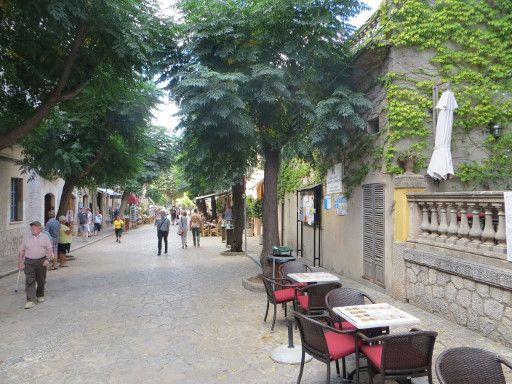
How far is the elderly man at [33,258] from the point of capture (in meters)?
8.32

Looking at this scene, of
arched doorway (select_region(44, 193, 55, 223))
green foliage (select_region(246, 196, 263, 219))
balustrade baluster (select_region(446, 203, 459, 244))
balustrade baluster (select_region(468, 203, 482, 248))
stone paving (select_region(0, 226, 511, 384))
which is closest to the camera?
stone paving (select_region(0, 226, 511, 384))

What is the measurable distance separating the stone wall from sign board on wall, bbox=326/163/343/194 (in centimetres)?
365

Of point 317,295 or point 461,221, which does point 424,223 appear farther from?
point 317,295

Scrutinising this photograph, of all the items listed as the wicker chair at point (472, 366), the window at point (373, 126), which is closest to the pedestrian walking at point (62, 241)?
the window at point (373, 126)

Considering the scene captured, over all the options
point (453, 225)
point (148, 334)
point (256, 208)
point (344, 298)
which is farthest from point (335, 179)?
point (256, 208)

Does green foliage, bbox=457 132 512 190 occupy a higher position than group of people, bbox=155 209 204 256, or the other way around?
green foliage, bbox=457 132 512 190

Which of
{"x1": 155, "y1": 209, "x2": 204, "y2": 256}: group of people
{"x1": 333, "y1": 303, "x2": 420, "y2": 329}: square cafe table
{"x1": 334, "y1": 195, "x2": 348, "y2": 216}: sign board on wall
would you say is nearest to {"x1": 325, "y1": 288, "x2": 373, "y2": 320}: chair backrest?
{"x1": 333, "y1": 303, "x2": 420, "y2": 329}: square cafe table

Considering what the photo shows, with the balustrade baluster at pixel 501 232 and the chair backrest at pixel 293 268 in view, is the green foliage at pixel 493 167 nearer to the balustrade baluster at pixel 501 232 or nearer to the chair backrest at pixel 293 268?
the balustrade baluster at pixel 501 232

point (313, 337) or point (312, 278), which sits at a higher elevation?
point (312, 278)

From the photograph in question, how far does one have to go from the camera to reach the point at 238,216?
16469 millimetres

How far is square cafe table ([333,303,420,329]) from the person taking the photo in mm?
3910

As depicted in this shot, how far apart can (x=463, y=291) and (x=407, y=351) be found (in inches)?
130

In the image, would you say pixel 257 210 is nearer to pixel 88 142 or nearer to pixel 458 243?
pixel 88 142

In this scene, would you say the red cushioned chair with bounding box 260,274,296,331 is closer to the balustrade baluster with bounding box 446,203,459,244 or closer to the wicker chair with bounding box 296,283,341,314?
the wicker chair with bounding box 296,283,341,314
